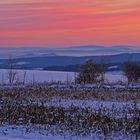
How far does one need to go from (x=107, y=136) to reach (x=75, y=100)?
11912 millimetres

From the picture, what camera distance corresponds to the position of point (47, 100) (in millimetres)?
25969

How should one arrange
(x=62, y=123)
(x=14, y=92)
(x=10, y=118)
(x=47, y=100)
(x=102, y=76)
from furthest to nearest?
(x=102, y=76) → (x=14, y=92) → (x=47, y=100) → (x=10, y=118) → (x=62, y=123)

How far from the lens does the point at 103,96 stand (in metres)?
27.6

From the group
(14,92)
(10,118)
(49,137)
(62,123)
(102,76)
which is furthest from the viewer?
(102,76)

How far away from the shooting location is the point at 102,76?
48.2m

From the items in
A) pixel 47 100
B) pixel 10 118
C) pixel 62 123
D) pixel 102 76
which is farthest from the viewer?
pixel 102 76

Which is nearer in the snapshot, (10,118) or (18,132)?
(18,132)

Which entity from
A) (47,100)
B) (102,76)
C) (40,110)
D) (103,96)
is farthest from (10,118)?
(102,76)

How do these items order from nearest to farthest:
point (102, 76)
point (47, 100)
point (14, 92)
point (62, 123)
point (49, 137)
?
1. point (49, 137)
2. point (62, 123)
3. point (47, 100)
4. point (14, 92)
5. point (102, 76)

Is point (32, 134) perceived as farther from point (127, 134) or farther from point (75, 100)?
point (75, 100)

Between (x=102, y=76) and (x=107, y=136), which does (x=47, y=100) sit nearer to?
(x=107, y=136)

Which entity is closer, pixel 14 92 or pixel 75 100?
pixel 75 100

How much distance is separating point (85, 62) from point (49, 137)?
34226 millimetres

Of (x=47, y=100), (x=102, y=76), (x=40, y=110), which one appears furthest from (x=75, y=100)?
(x=102, y=76)
